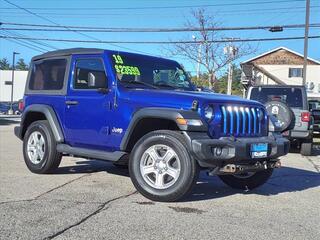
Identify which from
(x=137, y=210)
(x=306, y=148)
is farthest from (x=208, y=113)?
(x=306, y=148)

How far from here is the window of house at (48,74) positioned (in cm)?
837

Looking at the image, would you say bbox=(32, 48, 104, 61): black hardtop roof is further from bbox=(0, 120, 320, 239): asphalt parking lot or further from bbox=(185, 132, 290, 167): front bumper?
bbox=(185, 132, 290, 167): front bumper

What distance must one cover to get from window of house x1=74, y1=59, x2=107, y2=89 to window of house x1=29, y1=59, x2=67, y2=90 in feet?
1.25

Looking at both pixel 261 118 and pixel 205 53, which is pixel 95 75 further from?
pixel 205 53

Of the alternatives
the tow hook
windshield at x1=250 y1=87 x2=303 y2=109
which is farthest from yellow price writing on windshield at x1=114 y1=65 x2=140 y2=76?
windshield at x1=250 y1=87 x2=303 y2=109

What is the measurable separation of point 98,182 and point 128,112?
4.87 ft

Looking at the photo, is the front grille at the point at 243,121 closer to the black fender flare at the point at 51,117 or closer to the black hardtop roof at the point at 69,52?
the black hardtop roof at the point at 69,52

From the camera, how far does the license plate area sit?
6.63 m

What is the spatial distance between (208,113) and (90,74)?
6.71 feet

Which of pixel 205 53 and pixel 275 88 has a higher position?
pixel 205 53

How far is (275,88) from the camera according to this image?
14.6 m

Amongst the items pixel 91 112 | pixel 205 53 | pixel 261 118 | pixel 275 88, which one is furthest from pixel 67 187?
pixel 205 53

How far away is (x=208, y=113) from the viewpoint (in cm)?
649

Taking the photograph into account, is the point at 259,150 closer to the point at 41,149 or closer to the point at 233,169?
the point at 233,169
